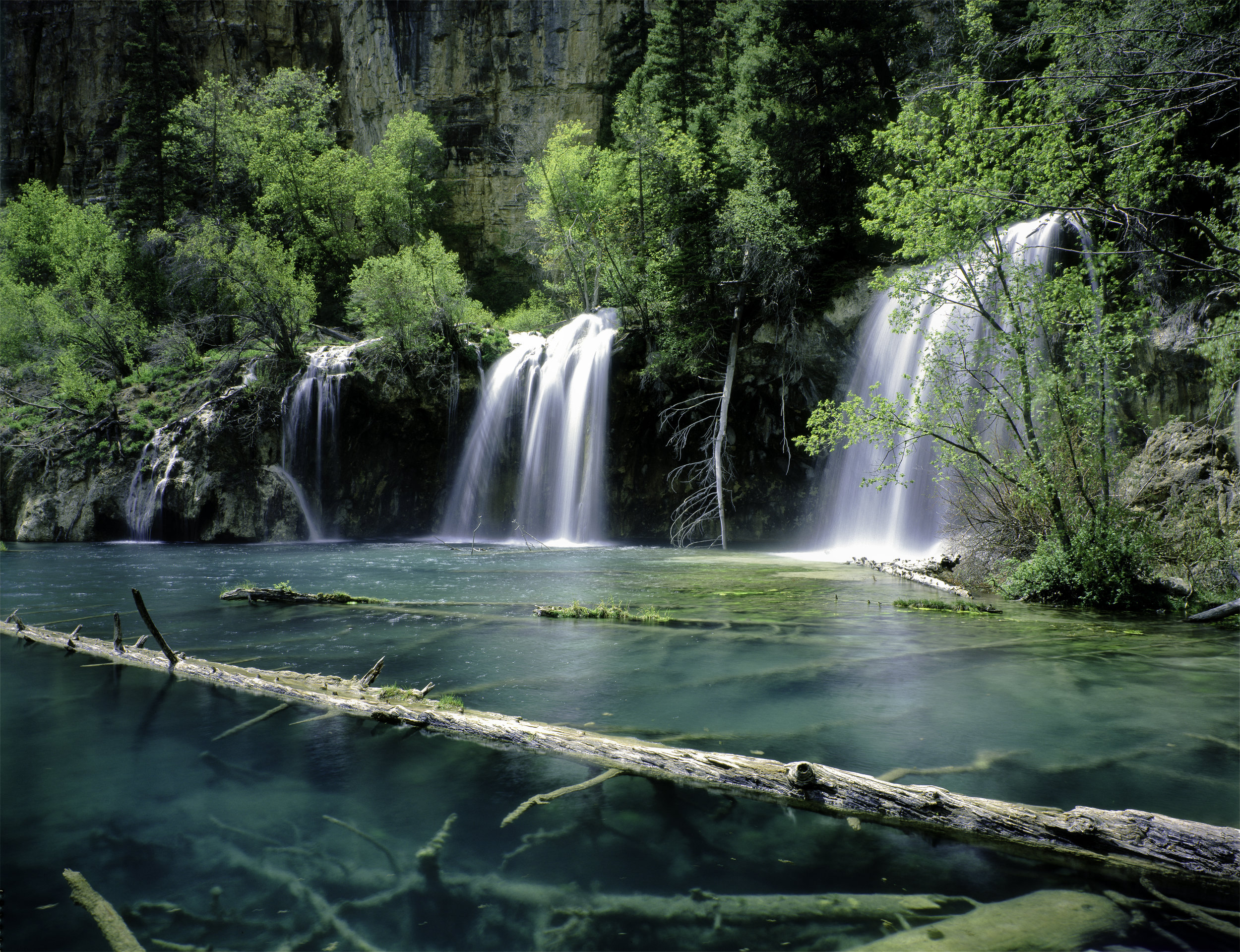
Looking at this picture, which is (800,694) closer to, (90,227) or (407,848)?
(407,848)

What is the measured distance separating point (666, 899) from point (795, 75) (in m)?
23.8

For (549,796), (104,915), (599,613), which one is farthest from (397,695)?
(599,613)

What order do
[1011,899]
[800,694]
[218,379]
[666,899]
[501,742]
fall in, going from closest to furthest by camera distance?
[1011,899] < [666,899] < [501,742] < [800,694] < [218,379]

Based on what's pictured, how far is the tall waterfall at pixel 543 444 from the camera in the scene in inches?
911

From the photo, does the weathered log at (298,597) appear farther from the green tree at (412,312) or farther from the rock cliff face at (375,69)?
the rock cliff face at (375,69)

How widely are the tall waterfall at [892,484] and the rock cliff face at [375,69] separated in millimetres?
26583

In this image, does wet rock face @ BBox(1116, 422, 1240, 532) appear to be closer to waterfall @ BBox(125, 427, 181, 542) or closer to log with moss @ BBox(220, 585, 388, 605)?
log with moss @ BBox(220, 585, 388, 605)

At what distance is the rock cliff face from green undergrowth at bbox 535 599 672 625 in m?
34.0

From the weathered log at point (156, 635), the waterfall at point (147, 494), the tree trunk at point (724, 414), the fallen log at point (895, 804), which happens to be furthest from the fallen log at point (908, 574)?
the waterfall at point (147, 494)

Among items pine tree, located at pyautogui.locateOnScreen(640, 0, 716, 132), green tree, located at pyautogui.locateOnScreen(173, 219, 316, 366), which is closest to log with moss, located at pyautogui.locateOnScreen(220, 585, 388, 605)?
green tree, located at pyautogui.locateOnScreen(173, 219, 316, 366)

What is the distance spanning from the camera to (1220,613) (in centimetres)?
818

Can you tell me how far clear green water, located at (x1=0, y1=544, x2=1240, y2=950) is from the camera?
3203 mm

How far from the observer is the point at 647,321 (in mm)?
22609

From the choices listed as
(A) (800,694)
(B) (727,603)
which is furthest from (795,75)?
(A) (800,694)
